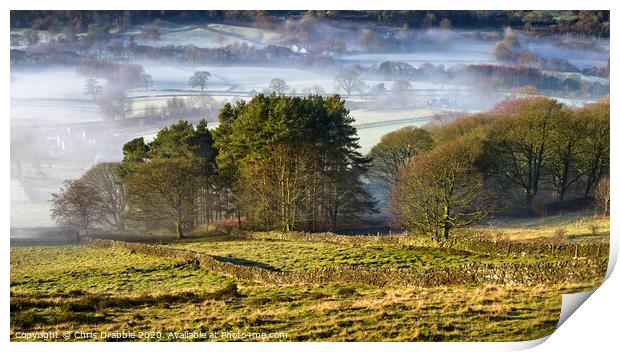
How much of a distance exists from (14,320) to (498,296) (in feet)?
31.3

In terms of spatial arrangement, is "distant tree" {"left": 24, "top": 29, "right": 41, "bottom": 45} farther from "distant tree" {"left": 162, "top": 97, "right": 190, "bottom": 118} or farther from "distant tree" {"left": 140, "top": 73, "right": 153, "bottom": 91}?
"distant tree" {"left": 162, "top": 97, "right": 190, "bottom": 118}

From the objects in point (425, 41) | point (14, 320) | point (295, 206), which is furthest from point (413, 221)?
point (14, 320)

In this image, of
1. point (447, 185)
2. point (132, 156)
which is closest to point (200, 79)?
point (132, 156)

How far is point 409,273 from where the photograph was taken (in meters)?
20.1

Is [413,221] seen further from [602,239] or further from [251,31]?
[251,31]

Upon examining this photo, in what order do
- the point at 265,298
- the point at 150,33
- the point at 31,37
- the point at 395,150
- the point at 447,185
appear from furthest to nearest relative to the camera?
1. the point at 447,185
2. the point at 395,150
3. the point at 150,33
4. the point at 265,298
5. the point at 31,37

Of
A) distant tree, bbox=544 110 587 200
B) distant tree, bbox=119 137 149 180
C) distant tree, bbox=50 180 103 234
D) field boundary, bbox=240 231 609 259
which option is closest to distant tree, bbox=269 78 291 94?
distant tree, bbox=119 137 149 180

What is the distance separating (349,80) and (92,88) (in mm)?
5397

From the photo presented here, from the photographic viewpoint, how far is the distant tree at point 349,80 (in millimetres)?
20797

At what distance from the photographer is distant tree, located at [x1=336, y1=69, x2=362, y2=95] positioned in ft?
68.2

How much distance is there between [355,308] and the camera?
19.1 metres

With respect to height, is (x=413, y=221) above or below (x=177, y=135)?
below

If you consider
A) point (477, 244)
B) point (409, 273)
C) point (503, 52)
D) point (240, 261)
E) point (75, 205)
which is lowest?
point (409, 273)

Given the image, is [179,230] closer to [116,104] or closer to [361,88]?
[116,104]
